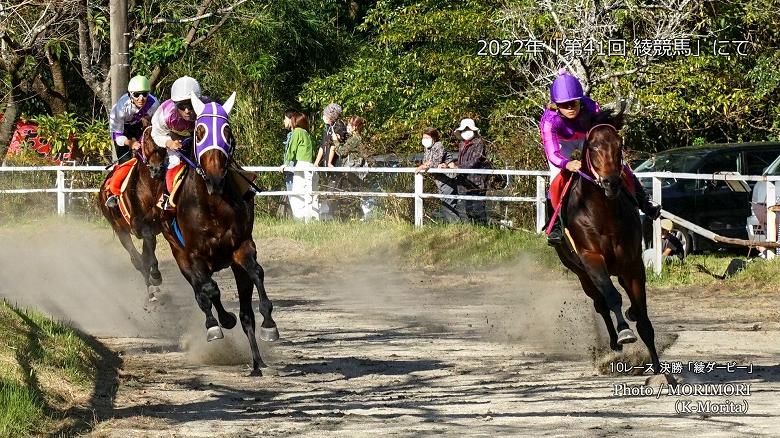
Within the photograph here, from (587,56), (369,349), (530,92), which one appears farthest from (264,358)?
(530,92)

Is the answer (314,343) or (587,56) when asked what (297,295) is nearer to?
(314,343)

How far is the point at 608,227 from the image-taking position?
1074cm

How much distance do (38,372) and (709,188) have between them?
1250cm

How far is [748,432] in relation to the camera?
8.16 metres

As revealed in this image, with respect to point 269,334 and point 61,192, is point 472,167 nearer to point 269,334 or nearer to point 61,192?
point 61,192

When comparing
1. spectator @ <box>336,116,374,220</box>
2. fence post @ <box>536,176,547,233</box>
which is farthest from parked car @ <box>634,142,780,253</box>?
spectator @ <box>336,116,374,220</box>

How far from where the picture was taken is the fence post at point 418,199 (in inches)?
833

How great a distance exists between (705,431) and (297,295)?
10132 mm

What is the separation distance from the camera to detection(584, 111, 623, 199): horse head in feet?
34.1

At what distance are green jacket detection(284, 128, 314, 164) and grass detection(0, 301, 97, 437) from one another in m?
11.1

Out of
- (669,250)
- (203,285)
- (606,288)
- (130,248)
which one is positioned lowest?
(669,250)

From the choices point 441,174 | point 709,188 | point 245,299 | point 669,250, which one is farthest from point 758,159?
point 245,299

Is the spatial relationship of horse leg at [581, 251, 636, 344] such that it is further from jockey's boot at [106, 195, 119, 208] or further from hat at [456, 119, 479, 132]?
hat at [456, 119, 479, 132]

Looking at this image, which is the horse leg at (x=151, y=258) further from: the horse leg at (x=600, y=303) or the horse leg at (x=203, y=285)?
the horse leg at (x=600, y=303)
